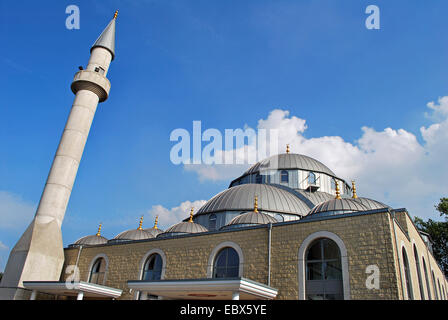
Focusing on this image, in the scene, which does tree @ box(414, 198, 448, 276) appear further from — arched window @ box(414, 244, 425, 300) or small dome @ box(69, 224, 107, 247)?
small dome @ box(69, 224, 107, 247)

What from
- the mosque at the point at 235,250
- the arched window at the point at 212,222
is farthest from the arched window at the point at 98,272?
the arched window at the point at 212,222

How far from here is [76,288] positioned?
14.8 metres

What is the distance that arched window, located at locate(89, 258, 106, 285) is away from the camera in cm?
1853

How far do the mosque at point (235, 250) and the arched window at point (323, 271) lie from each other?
0.03 meters

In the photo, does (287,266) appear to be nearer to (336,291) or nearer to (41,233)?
(336,291)

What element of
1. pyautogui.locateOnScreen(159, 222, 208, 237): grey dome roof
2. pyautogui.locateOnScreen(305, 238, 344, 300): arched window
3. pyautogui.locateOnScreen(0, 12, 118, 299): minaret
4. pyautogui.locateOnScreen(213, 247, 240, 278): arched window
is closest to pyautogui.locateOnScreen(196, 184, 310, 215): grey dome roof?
pyautogui.locateOnScreen(159, 222, 208, 237): grey dome roof

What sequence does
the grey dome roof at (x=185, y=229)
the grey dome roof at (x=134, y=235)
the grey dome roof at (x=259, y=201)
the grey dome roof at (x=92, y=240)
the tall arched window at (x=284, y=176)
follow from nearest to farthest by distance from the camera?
1. the grey dome roof at (x=185, y=229)
2. the grey dome roof at (x=259, y=201)
3. the grey dome roof at (x=134, y=235)
4. the grey dome roof at (x=92, y=240)
5. the tall arched window at (x=284, y=176)

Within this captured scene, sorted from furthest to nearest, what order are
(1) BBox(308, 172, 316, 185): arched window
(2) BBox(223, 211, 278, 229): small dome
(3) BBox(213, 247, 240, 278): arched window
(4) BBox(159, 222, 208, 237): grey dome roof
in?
(1) BBox(308, 172, 316, 185): arched window < (4) BBox(159, 222, 208, 237): grey dome roof < (2) BBox(223, 211, 278, 229): small dome < (3) BBox(213, 247, 240, 278): arched window

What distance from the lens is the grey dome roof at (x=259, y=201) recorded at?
20.9m

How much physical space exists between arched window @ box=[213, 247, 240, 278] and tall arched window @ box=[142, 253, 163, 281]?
127 inches

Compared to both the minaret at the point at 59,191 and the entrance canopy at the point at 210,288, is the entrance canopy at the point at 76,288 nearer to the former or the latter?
the minaret at the point at 59,191
